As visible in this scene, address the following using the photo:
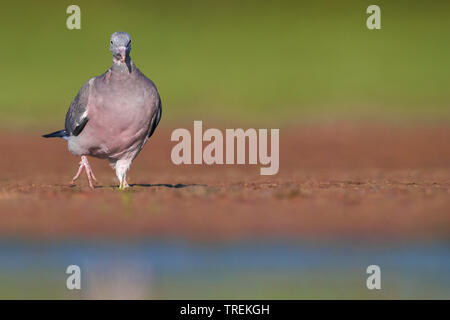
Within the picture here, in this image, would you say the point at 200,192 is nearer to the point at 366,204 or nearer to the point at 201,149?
the point at 366,204

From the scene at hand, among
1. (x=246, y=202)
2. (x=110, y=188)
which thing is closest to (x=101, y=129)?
(x=110, y=188)

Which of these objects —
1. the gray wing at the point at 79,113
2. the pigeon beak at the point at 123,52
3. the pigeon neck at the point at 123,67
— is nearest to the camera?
the pigeon beak at the point at 123,52

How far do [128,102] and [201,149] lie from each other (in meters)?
6.67

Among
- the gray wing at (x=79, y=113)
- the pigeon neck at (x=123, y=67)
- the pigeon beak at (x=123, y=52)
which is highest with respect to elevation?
the pigeon beak at (x=123, y=52)

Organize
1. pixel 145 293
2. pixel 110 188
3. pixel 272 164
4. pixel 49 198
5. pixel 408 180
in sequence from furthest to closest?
pixel 272 164
pixel 408 180
pixel 110 188
pixel 49 198
pixel 145 293

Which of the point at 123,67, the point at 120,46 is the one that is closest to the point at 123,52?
the point at 120,46

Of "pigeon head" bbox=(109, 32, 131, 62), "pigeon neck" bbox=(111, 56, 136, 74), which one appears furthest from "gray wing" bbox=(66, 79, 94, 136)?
"pigeon head" bbox=(109, 32, 131, 62)

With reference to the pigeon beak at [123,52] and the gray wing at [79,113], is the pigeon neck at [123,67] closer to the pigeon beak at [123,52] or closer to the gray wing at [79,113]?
the pigeon beak at [123,52]

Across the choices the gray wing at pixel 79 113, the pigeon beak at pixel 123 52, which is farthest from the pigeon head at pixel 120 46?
the gray wing at pixel 79 113

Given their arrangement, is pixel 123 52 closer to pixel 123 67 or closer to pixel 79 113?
pixel 123 67

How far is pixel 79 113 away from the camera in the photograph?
37.5ft

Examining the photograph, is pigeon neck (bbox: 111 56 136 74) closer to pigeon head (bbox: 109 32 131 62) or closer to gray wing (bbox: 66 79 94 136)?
pigeon head (bbox: 109 32 131 62)

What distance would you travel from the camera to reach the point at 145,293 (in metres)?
6.48

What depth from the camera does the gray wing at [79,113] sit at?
447 inches
